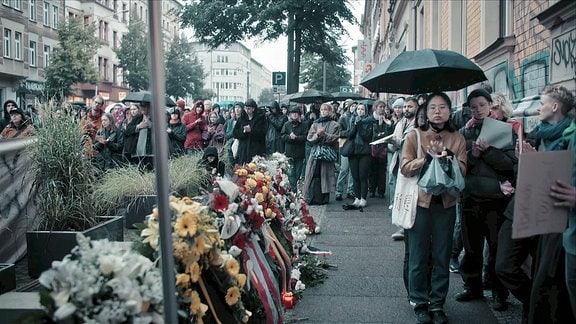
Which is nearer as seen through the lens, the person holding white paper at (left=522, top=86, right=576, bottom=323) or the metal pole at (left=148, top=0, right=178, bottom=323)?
the metal pole at (left=148, top=0, right=178, bottom=323)

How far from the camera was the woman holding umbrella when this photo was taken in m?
5.58

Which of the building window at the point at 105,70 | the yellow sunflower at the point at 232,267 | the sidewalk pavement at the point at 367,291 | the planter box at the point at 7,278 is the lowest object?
the sidewalk pavement at the point at 367,291

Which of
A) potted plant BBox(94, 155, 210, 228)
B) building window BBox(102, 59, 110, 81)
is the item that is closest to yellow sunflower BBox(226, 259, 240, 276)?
potted plant BBox(94, 155, 210, 228)

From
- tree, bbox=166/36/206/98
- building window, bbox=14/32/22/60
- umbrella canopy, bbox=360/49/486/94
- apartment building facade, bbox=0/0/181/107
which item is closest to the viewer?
umbrella canopy, bbox=360/49/486/94

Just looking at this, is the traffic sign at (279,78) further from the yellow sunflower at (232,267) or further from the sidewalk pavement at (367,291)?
the yellow sunflower at (232,267)

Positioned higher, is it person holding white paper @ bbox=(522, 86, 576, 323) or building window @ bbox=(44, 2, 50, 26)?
building window @ bbox=(44, 2, 50, 26)

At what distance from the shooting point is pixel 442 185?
17.6ft

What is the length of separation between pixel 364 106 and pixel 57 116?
23.1ft

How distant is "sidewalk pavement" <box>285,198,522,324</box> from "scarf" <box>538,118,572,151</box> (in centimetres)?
194

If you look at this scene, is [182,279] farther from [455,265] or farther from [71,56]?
→ [71,56]

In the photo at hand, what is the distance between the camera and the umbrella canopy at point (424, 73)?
629 centimetres

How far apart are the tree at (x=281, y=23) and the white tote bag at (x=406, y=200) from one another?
80.3ft

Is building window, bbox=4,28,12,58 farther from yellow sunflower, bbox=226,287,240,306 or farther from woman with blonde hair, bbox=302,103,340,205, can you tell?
yellow sunflower, bbox=226,287,240,306

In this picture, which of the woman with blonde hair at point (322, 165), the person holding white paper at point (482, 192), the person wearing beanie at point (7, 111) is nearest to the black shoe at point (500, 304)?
the person holding white paper at point (482, 192)
